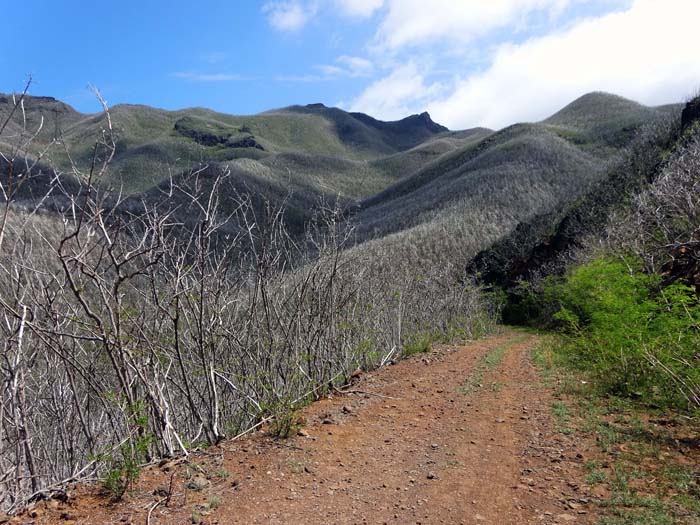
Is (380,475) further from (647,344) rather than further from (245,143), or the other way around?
(245,143)

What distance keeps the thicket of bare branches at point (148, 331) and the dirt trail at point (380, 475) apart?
342 mm

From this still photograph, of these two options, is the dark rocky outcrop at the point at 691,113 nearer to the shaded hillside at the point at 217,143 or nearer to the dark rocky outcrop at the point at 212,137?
the shaded hillside at the point at 217,143

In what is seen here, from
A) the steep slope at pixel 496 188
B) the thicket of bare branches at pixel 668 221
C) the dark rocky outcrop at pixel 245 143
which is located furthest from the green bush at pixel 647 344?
the dark rocky outcrop at pixel 245 143

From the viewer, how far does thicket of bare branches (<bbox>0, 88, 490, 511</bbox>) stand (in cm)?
380

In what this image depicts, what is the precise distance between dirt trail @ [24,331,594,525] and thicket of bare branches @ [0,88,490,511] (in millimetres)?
342

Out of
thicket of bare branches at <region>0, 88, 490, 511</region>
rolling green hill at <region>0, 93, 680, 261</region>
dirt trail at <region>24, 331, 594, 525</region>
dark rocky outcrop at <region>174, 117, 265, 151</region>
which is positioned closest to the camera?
dirt trail at <region>24, 331, 594, 525</region>

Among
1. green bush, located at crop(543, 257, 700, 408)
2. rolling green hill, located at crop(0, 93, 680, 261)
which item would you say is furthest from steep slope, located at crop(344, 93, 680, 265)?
green bush, located at crop(543, 257, 700, 408)

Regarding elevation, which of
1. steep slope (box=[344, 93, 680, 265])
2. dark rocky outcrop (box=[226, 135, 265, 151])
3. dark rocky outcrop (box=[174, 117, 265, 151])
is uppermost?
dark rocky outcrop (box=[174, 117, 265, 151])

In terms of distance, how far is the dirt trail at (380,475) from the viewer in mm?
3666

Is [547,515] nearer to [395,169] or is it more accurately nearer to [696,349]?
[696,349]

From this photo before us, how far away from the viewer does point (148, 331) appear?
5.77 m

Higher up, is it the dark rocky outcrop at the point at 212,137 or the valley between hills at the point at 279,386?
the dark rocky outcrop at the point at 212,137

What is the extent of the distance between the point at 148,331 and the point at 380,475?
3163 mm

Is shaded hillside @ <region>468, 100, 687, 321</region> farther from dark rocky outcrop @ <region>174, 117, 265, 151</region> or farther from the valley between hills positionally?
dark rocky outcrop @ <region>174, 117, 265, 151</region>
